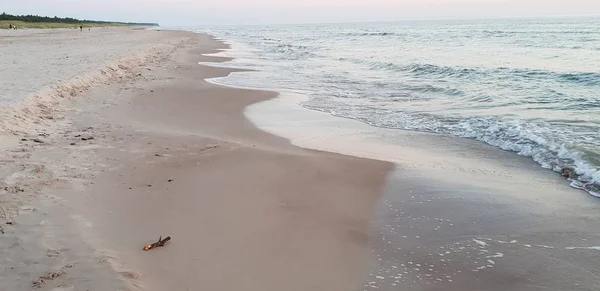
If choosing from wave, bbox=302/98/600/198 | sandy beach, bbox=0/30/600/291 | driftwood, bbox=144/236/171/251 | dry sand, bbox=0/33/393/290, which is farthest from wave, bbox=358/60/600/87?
driftwood, bbox=144/236/171/251

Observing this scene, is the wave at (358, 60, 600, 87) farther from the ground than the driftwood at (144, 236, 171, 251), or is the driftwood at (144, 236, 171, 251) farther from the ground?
the wave at (358, 60, 600, 87)

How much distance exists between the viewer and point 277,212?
14.5 feet

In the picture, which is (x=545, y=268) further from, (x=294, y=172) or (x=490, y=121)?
(x=490, y=121)

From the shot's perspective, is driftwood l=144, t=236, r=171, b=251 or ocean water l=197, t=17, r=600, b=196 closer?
driftwood l=144, t=236, r=171, b=251

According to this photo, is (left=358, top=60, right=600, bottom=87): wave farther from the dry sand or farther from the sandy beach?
the dry sand

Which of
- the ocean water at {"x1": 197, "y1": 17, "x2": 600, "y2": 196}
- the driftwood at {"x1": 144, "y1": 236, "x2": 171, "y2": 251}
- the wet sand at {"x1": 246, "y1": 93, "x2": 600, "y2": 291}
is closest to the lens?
the wet sand at {"x1": 246, "y1": 93, "x2": 600, "y2": 291}

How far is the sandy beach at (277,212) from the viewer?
3.22 metres

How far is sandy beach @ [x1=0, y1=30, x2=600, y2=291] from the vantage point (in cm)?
322

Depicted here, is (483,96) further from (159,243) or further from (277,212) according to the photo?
(159,243)

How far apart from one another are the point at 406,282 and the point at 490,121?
6158 mm

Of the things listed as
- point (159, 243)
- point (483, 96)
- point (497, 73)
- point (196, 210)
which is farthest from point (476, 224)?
point (497, 73)

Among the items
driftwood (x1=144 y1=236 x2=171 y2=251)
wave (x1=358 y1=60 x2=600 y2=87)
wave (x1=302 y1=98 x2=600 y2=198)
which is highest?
wave (x1=358 y1=60 x2=600 y2=87)

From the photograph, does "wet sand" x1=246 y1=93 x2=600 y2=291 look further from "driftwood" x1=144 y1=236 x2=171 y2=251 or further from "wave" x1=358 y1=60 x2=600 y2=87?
"wave" x1=358 y1=60 x2=600 y2=87

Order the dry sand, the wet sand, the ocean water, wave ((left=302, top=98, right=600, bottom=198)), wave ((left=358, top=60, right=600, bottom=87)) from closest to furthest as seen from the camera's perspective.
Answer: the dry sand < the wet sand < wave ((left=302, top=98, right=600, bottom=198)) < the ocean water < wave ((left=358, top=60, right=600, bottom=87))
